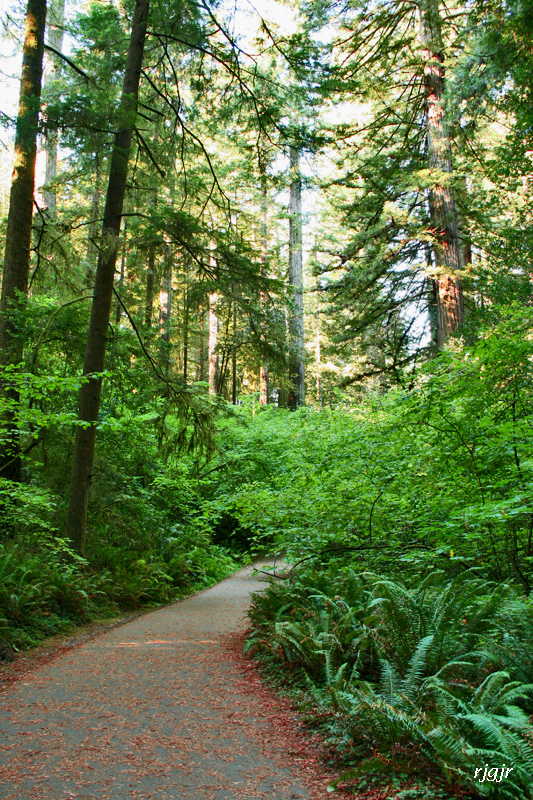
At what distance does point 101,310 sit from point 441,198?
821cm

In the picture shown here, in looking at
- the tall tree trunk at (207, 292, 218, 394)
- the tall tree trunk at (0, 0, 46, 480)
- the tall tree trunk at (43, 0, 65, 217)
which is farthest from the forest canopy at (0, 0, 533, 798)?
the tall tree trunk at (207, 292, 218, 394)

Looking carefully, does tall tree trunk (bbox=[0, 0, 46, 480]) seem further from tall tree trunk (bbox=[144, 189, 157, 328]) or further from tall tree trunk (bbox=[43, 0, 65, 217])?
tall tree trunk (bbox=[43, 0, 65, 217])

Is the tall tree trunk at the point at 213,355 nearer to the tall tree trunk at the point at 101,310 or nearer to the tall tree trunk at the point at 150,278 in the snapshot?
the tall tree trunk at the point at 150,278

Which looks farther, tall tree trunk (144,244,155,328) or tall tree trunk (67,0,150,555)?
tall tree trunk (144,244,155,328)

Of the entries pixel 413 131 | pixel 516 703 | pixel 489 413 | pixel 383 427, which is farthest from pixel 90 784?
pixel 413 131

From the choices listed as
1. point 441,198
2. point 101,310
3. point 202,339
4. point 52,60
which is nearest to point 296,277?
point 202,339

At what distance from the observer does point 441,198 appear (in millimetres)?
12023

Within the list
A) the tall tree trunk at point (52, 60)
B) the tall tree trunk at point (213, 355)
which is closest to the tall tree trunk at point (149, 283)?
the tall tree trunk at point (52, 60)

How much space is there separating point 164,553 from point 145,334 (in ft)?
14.3

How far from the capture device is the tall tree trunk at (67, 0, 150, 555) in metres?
8.15

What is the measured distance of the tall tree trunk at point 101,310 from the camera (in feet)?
26.7

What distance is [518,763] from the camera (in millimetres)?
2545

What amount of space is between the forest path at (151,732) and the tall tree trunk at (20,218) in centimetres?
423

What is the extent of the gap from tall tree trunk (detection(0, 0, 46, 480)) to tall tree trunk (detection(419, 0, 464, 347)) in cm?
799
